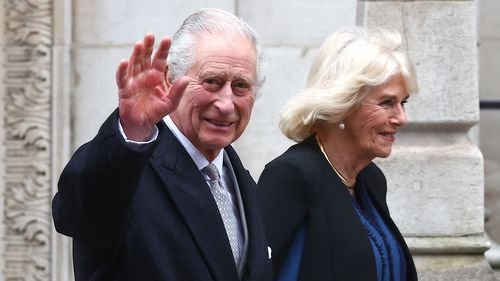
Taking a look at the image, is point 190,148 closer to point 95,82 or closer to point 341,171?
point 341,171

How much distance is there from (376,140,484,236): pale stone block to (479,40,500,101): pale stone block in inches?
50.3

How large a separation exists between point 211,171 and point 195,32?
13.0 inches

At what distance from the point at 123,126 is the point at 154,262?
0.38 metres

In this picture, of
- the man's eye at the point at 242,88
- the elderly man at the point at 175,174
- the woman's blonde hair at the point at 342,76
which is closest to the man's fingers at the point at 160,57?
the elderly man at the point at 175,174

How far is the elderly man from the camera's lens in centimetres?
241

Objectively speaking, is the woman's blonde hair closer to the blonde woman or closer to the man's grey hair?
the blonde woman

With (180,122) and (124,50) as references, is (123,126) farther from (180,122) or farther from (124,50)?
(124,50)

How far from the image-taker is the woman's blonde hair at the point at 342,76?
13.2ft

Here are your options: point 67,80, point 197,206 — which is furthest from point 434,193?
point 197,206

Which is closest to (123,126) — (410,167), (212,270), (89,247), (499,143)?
(89,247)

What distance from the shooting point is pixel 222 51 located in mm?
2891

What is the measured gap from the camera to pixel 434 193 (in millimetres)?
5270

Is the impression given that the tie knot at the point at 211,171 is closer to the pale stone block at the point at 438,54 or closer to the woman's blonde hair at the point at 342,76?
the woman's blonde hair at the point at 342,76

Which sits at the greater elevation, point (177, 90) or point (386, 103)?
point (177, 90)
